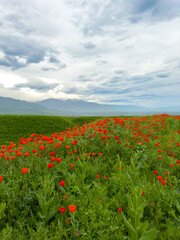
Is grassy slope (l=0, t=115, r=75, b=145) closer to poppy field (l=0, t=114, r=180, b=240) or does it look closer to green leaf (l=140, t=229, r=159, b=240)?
poppy field (l=0, t=114, r=180, b=240)

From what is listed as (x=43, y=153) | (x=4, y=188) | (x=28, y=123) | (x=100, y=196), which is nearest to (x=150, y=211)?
(x=100, y=196)

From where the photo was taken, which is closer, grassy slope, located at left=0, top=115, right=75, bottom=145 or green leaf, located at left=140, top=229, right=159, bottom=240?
green leaf, located at left=140, top=229, right=159, bottom=240

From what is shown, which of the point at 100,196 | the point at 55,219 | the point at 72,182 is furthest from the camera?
the point at 72,182

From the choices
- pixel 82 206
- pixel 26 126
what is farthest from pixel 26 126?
pixel 82 206

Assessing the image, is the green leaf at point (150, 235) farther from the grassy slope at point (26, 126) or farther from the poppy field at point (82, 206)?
the grassy slope at point (26, 126)

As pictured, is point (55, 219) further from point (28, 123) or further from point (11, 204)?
point (28, 123)

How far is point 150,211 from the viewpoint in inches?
96.3

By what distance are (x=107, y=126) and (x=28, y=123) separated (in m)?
11.8

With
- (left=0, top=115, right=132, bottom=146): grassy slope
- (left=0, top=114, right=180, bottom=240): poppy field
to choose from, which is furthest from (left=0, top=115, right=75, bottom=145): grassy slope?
(left=0, top=114, right=180, bottom=240): poppy field

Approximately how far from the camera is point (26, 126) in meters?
→ 15.5

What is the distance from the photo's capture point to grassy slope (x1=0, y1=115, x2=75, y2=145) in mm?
13766

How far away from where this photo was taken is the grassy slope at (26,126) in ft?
45.2

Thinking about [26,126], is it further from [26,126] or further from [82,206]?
[82,206]

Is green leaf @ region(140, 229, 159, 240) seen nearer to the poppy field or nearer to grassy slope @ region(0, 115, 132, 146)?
the poppy field
